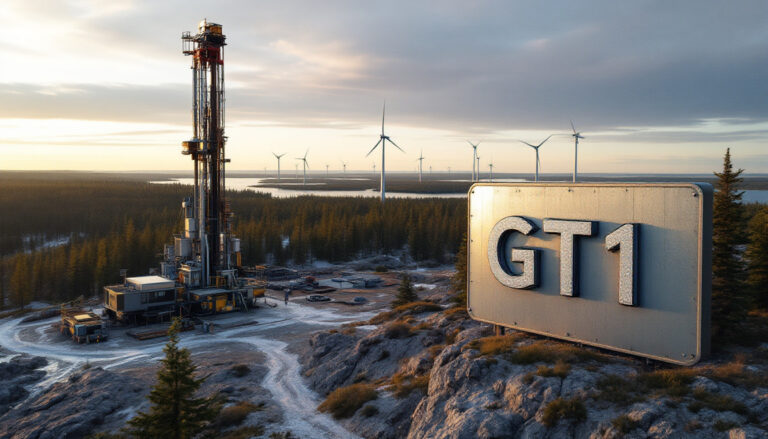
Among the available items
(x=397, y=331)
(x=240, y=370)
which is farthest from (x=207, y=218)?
(x=397, y=331)

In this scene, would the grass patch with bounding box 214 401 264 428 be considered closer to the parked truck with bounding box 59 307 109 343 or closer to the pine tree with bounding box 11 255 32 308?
the parked truck with bounding box 59 307 109 343

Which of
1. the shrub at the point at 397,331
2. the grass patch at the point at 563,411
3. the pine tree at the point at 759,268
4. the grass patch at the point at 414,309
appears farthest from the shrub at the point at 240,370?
the pine tree at the point at 759,268

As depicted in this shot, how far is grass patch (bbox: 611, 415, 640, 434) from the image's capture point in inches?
651

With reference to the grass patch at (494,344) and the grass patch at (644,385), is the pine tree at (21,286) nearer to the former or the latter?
the grass patch at (494,344)

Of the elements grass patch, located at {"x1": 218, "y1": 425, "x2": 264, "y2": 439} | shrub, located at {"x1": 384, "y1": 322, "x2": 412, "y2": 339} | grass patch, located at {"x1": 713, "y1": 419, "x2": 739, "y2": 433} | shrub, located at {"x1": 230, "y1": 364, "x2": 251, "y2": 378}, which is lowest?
shrub, located at {"x1": 230, "y1": 364, "x2": 251, "y2": 378}

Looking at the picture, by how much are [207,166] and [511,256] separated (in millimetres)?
54195

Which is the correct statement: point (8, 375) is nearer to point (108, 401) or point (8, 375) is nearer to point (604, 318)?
point (108, 401)

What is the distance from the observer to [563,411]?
18016 mm

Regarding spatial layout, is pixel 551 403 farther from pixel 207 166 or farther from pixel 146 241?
pixel 146 241

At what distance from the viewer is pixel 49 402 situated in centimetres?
3441

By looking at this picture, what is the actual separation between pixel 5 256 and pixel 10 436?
121182 millimetres

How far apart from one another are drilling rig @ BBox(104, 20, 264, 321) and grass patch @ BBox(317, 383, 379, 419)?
41713mm

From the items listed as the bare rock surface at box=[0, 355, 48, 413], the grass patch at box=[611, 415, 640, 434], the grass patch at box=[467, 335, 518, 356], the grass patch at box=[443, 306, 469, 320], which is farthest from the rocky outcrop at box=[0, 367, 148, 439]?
the grass patch at box=[611, 415, 640, 434]

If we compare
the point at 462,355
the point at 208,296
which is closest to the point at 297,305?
the point at 208,296
